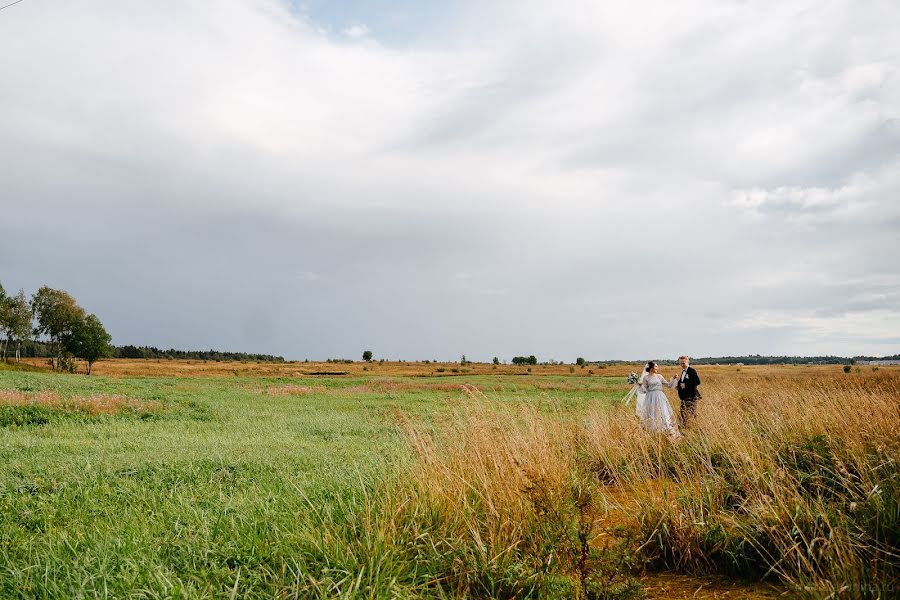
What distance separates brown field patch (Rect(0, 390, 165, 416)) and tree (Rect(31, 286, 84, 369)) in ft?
270

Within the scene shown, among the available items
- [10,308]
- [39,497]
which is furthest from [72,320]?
[39,497]

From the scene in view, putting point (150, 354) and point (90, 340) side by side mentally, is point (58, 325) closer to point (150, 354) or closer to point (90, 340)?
point (90, 340)

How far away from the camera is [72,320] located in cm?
8594

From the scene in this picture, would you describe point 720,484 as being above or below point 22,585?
above

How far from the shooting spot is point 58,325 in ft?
285

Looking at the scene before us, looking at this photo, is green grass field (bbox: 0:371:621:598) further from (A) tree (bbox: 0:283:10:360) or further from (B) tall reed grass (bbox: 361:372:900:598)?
(A) tree (bbox: 0:283:10:360)

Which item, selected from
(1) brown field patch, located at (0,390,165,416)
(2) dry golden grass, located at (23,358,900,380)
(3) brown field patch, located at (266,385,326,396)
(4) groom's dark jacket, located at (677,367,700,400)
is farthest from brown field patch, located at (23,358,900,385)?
(1) brown field patch, located at (0,390,165,416)

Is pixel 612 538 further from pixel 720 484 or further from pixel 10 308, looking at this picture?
pixel 10 308

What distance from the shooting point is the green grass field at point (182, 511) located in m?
3.76

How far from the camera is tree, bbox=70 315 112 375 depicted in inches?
3275

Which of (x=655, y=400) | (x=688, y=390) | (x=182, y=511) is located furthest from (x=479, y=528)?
(x=688, y=390)

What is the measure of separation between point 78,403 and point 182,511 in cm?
1575

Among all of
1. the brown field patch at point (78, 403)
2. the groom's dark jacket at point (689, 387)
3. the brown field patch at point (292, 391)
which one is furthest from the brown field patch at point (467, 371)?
the brown field patch at point (78, 403)

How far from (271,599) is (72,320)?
A: 10334 cm
